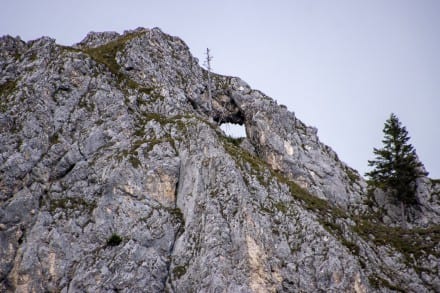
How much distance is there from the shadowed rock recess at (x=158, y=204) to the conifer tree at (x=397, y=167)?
5.46 feet

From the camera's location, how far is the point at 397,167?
5619cm

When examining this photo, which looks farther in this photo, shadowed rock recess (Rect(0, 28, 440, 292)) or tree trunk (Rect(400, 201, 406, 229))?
tree trunk (Rect(400, 201, 406, 229))

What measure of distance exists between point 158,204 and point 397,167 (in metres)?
33.7

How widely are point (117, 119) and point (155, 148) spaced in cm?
712

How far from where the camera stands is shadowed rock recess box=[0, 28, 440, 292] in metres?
Result: 36.4

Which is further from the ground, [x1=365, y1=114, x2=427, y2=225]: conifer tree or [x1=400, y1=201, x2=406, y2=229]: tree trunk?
[x1=365, y1=114, x2=427, y2=225]: conifer tree

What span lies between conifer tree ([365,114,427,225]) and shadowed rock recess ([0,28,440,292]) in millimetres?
1664

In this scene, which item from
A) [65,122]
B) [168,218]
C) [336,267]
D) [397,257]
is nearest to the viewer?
[336,267]

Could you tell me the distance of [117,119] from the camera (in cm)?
4922

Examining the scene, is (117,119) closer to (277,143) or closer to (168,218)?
(168,218)

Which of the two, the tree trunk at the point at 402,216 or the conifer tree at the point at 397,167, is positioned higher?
the conifer tree at the point at 397,167

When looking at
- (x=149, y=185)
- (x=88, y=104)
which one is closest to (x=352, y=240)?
(x=149, y=185)

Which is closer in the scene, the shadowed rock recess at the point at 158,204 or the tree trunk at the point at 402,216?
the shadowed rock recess at the point at 158,204

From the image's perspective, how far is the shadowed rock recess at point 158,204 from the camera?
36438mm
